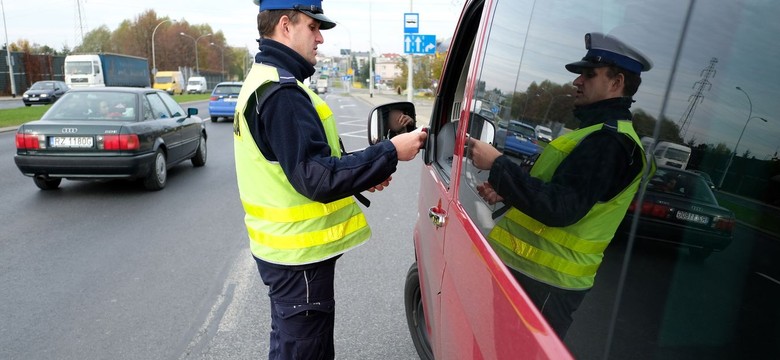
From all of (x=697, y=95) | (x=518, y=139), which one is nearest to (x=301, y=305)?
(x=518, y=139)

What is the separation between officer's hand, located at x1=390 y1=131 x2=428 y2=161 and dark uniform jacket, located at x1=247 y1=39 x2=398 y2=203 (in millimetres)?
38

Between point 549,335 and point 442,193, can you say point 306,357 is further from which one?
point 549,335

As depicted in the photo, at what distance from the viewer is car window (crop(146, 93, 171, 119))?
7.62 m

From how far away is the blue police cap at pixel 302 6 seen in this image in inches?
73.7

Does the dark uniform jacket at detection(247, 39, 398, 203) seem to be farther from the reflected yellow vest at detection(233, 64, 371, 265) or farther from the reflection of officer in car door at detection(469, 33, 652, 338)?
the reflection of officer in car door at detection(469, 33, 652, 338)

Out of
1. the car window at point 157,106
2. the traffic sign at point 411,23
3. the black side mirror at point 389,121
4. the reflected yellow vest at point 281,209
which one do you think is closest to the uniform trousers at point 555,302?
the reflected yellow vest at point 281,209

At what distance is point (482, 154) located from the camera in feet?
5.13

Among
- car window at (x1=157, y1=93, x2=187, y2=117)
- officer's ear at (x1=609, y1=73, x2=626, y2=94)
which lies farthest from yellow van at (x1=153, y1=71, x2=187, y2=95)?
officer's ear at (x1=609, y1=73, x2=626, y2=94)

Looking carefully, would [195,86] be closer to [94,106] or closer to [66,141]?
[94,106]

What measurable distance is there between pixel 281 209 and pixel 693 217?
1.38m

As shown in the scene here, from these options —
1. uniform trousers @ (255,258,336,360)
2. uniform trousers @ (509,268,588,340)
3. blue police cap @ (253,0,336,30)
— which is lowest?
uniform trousers @ (255,258,336,360)

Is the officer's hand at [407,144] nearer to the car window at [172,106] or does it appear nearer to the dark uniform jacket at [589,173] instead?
the dark uniform jacket at [589,173]

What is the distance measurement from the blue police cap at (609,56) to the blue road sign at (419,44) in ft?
64.9

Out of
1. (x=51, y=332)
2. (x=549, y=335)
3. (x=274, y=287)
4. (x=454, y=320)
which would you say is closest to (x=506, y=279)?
(x=549, y=335)
